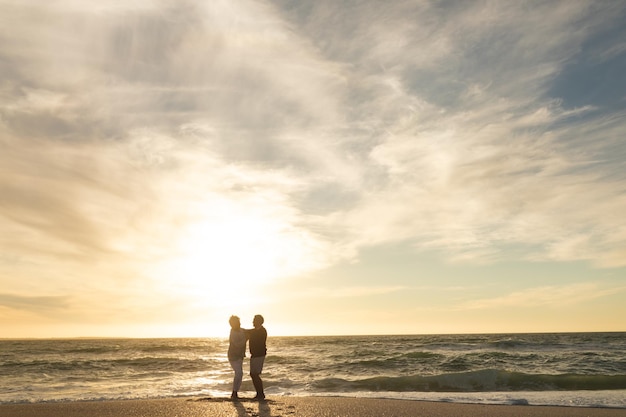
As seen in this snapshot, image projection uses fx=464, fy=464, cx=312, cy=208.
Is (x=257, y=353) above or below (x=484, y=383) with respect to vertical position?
above

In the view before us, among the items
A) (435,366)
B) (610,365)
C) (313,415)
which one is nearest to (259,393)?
(313,415)

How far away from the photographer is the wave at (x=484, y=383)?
20047 mm

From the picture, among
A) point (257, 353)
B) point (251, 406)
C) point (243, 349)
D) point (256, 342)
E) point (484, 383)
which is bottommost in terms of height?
point (484, 383)

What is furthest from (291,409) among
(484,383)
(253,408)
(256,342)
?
(484,383)

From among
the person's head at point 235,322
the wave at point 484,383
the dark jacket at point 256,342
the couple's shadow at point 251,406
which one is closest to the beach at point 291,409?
the couple's shadow at point 251,406

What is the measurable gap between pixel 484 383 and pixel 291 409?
13029mm

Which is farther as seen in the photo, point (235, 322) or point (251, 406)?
point (235, 322)

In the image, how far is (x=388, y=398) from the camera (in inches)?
559

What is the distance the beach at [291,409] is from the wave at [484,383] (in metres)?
7.13

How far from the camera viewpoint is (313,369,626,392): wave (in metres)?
20.0

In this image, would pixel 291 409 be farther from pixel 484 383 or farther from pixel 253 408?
pixel 484 383

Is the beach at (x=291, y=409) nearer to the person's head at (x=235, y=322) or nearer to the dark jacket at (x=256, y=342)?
the dark jacket at (x=256, y=342)

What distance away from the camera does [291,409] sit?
11211 mm

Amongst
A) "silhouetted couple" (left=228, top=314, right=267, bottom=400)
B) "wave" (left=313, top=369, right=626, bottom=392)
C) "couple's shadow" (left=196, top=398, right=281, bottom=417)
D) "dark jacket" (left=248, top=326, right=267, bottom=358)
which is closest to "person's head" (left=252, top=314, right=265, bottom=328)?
"silhouetted couple" (left=228, top=314, right=267, bottom=400)
